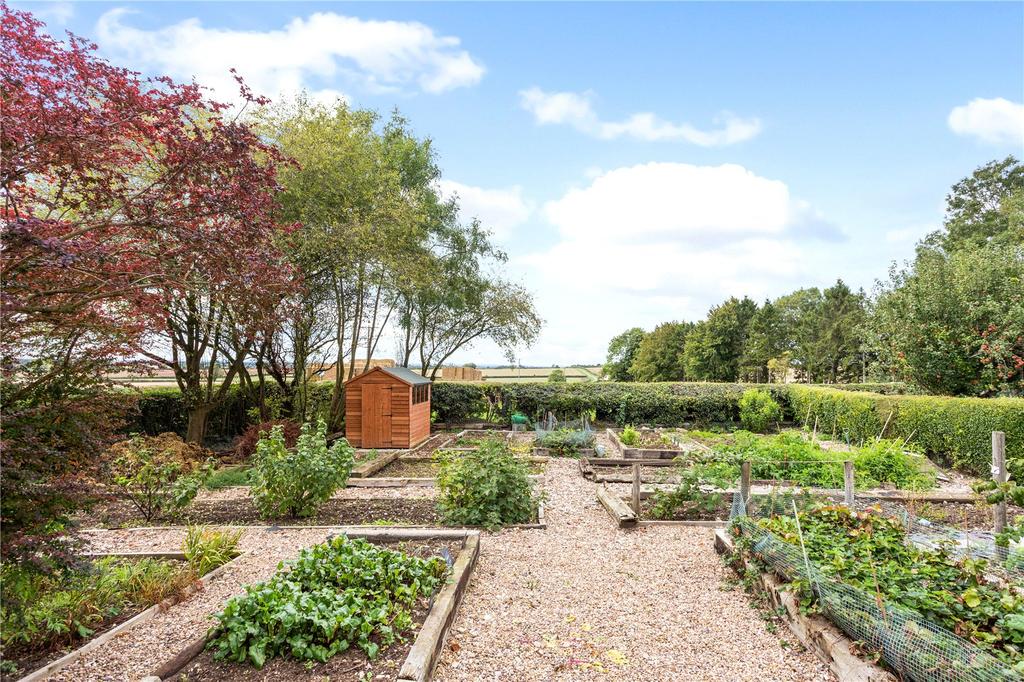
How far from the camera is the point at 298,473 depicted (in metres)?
6.29

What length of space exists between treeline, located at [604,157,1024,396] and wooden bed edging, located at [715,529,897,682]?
11.1 meters

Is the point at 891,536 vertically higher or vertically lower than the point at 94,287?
lower

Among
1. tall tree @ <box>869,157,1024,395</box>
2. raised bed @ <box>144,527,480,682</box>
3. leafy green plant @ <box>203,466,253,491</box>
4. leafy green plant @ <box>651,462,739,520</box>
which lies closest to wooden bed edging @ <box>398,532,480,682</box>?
raised bed @ <box>144,527,480,682</box>

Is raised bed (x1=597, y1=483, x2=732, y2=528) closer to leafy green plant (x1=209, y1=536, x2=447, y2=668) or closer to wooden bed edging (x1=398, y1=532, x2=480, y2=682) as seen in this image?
wooden bed edging (x1=398, y1=532, x2=480, y2=682)

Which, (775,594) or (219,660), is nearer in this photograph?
(219,660)

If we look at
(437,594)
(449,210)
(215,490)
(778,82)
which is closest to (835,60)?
(778,82)

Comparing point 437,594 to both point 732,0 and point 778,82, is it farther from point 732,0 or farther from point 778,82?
point 778,82

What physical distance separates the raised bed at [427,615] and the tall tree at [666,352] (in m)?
38.7

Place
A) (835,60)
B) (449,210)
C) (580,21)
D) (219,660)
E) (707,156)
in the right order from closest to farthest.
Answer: (219,660), (580,21), (835,60), (707,156), (449,210)

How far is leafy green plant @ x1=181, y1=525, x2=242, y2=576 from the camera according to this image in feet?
15.7

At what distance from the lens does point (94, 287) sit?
338 cm

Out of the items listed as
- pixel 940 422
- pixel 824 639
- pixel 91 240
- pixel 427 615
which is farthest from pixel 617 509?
pixel 940 422

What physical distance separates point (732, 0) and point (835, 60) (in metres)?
1.97

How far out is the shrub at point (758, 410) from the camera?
1580cm
